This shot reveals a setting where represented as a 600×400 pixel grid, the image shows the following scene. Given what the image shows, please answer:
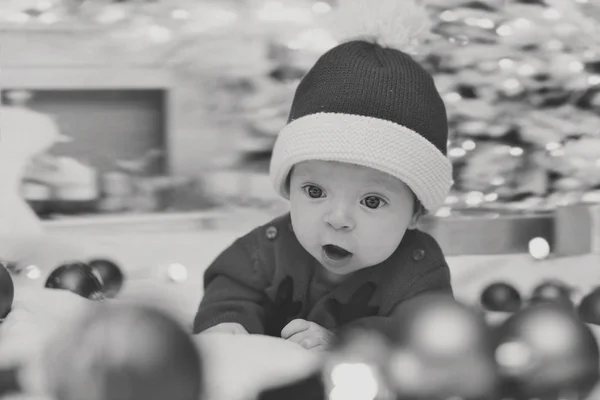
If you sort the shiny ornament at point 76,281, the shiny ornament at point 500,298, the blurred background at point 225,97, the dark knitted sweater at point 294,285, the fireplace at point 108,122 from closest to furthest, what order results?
1. the dark knitted sweater at point 294,285
2. the shiny ornament at point 76,281
3. the shiny ornament at point 500,298
4. the blurred background at point 225,97
5. the fireplace at point 108,122

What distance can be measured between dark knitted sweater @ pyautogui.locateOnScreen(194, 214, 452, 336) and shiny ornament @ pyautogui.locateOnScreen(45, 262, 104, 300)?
183mm

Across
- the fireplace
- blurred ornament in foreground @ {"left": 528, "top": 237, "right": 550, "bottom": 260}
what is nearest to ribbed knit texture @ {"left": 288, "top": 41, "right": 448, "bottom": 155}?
blurred ornament in foreground @ {"left": 528, "top": 237, "right": 550, "bottom": 260}

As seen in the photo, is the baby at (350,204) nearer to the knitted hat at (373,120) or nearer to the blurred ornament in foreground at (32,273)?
the knitted hat at (373,120)

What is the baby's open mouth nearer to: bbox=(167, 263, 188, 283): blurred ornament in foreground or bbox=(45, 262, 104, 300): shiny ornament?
bbox=(45, 262, 104, 300): shiny ornament

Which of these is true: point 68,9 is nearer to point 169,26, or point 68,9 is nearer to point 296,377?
point 169,26

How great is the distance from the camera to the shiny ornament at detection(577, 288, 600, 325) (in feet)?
3.31

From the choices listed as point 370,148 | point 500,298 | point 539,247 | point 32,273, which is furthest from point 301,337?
point 539,247

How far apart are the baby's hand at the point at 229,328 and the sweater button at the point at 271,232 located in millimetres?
168

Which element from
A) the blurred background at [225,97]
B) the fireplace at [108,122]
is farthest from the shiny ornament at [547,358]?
the fireplace at [108,122]

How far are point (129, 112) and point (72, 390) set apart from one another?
66.3 inches

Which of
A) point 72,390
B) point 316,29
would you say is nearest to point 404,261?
point 72,390

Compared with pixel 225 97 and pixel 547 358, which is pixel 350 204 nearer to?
pixel 547 358

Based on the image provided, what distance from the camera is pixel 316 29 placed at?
1.87m

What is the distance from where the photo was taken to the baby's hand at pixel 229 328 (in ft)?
3.09
